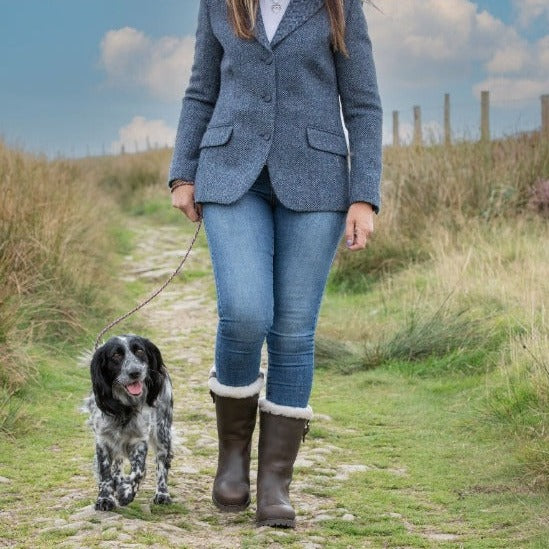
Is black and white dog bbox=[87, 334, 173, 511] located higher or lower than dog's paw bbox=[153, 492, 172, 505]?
higher

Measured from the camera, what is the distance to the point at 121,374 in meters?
3.77

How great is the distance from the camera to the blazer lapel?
3461 mm

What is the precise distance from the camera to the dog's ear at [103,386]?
3785 millimetres

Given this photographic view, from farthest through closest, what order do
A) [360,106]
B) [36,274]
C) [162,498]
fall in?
1. [36,274]
2. [162,498]
3. [360,106]

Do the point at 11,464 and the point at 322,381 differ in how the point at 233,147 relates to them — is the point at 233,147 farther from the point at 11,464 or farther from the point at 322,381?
the point at 322,381

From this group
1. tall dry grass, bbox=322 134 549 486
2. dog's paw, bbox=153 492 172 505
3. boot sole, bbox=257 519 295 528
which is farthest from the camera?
tall dry grass, bbox=322 134 549 486

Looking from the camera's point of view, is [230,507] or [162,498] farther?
[162,498]

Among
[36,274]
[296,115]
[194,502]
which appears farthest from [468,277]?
[296,115]

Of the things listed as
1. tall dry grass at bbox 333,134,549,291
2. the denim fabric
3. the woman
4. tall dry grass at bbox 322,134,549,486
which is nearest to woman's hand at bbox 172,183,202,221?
the woman

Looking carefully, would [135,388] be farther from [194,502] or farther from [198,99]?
[198,99]

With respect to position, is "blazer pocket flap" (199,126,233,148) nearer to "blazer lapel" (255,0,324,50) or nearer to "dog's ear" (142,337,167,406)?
"blazer lapel" (255,0,324,50)

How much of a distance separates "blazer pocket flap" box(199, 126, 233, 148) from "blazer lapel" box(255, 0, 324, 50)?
1.04 feet

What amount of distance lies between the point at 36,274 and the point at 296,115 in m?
4.37

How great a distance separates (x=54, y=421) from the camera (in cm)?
559
